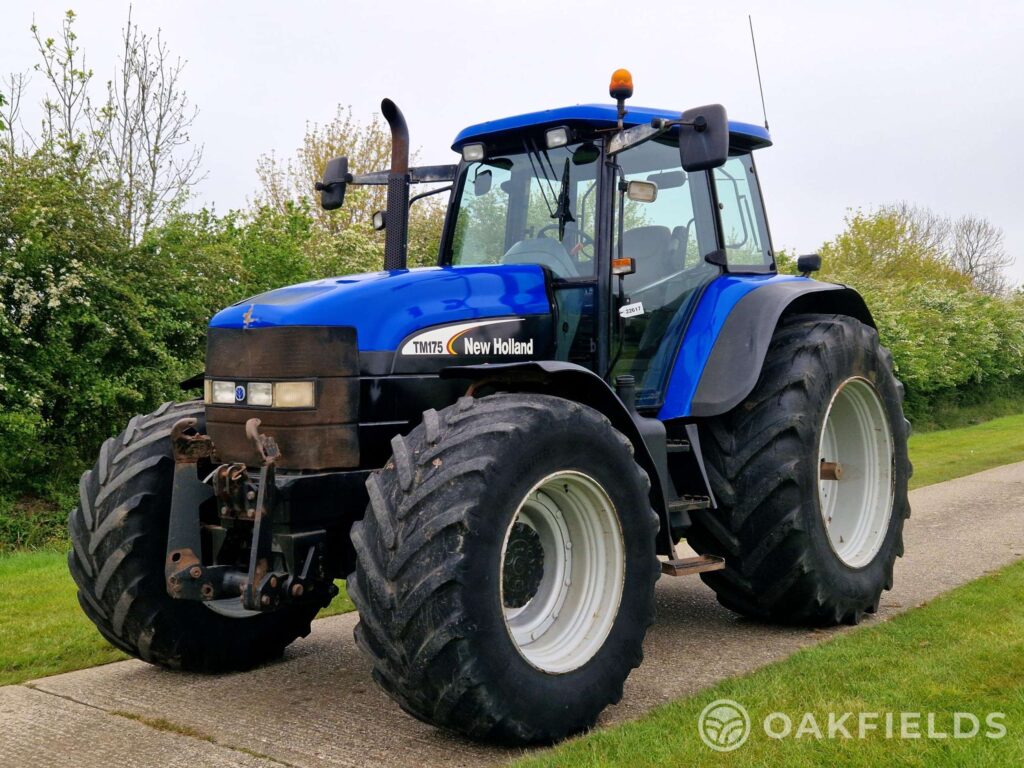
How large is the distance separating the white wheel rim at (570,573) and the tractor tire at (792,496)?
116 centimetres

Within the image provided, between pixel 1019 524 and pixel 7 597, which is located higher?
pixel 7 597

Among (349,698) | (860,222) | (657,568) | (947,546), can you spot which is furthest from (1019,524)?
(860,222)

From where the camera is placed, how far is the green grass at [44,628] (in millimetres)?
5305

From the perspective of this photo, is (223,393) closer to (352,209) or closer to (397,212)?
(397,212)

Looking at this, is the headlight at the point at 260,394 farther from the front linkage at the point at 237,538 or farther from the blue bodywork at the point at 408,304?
the blue bodywork at the point at 408,304

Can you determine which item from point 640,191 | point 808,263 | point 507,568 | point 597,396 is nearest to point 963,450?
point 808,263

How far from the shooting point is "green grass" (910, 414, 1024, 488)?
42.7ft

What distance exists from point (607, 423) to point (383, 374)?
94cm

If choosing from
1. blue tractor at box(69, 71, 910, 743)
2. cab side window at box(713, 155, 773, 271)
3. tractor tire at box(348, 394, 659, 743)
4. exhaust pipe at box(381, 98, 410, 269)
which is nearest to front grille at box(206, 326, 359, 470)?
blue tractor at box(69, 71, 910, 743)

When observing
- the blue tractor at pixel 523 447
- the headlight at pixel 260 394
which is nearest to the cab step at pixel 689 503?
the blue tractor at pixel 523 447

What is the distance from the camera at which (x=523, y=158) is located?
5.58 metres

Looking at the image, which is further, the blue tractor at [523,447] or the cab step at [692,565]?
the cab step at [692,565]

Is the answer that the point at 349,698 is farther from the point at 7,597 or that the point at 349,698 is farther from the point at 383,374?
the point at 7,597

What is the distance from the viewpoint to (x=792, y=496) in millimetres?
5328
